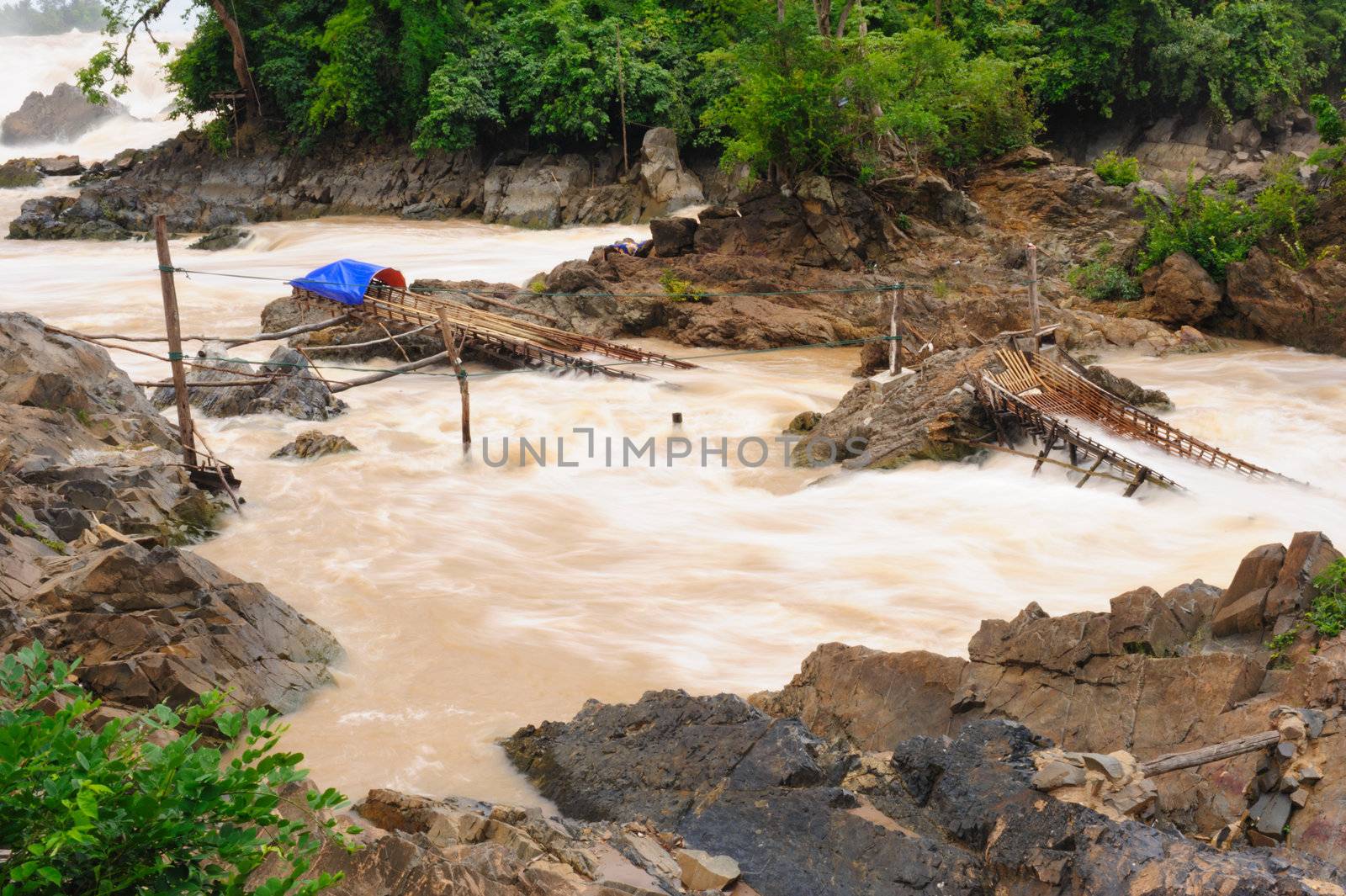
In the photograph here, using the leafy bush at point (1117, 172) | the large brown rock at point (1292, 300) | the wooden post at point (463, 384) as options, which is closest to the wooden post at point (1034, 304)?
the wooden post at point (463, 384)

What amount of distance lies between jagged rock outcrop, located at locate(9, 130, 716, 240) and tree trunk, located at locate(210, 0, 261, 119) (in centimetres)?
91

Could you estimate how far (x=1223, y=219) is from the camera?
1736 cm

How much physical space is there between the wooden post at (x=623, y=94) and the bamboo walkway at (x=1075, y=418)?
18322 mm

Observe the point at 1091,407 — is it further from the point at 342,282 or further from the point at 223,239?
the point at 223,239

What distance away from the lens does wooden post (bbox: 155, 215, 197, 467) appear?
923 centimetres

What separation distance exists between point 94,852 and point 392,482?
8427mm

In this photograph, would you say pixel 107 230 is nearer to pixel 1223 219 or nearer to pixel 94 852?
pixel 1223 219

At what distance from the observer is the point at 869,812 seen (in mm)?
4355

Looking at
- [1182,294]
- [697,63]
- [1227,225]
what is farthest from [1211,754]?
[697,63]

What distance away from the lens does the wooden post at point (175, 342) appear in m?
9.23

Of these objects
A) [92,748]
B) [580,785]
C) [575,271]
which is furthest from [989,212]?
[92,748]

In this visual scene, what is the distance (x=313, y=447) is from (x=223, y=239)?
1574 centimetres

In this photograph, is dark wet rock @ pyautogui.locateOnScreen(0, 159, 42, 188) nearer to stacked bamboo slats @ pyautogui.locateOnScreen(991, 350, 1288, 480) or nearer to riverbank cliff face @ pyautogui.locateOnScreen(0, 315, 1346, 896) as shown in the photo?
riverbank cliff face @ pyautogui.locateOnScreen(0, 315, 1346, 896)

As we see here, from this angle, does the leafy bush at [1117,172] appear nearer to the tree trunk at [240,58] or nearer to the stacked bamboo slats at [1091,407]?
the stacked bamboo slats at [1091,407]
